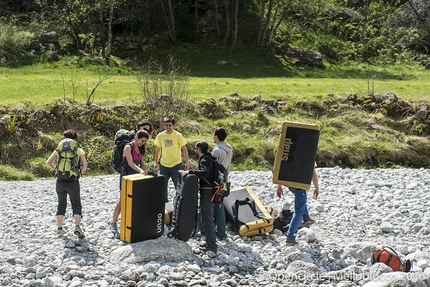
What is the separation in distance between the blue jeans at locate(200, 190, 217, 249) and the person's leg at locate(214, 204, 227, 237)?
1.63 ft

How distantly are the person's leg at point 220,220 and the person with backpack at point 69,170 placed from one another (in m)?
2.26

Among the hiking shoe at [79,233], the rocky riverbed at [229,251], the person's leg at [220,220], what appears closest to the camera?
A: the rocky riverbed at [229,251]

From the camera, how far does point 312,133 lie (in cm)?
920

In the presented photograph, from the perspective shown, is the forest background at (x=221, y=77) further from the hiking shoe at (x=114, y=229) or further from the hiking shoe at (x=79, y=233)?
the hiking shoe at (x=79, y=233)

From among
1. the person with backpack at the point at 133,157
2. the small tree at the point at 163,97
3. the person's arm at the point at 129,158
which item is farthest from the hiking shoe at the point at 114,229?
the small tree at the point at 163,97

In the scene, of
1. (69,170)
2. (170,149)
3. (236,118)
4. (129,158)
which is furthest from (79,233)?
(236,118)

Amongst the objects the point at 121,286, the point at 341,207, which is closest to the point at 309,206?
the point at 341,207

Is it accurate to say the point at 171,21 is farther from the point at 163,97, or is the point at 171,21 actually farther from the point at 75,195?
the point at 75,195

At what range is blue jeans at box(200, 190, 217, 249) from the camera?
8602 millimetres

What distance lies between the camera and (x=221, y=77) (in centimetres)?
2800

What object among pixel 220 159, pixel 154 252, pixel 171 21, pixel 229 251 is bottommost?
pixel 229 251

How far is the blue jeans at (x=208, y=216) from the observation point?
8.60 meters

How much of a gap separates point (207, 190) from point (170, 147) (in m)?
2.15

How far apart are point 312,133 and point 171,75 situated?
418 inches
